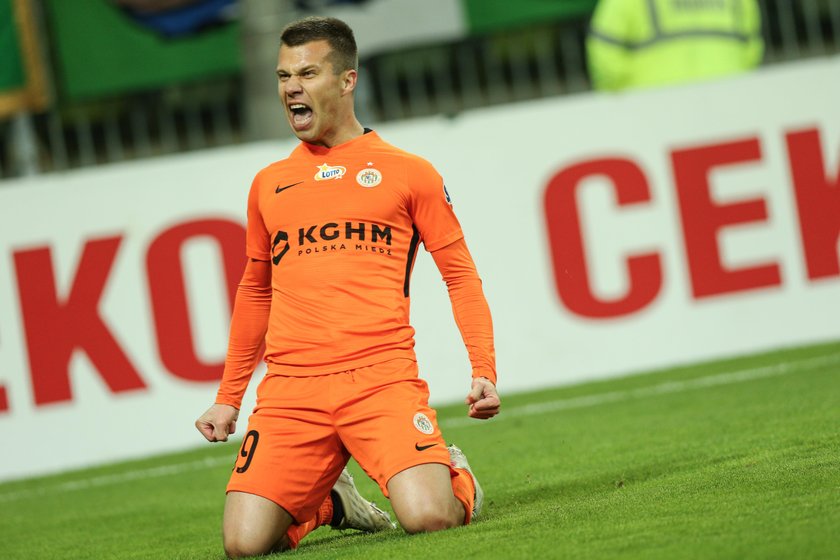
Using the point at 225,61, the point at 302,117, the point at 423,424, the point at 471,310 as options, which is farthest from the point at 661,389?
the point at 225,61

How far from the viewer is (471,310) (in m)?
4.62

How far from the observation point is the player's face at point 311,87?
4.61 metres

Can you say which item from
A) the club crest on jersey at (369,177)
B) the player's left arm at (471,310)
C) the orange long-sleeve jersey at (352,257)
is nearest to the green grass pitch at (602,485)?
the player's left arm at (471,310)

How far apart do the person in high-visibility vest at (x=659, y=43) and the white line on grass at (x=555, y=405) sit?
1.82 meters

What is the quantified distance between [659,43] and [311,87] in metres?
4.55

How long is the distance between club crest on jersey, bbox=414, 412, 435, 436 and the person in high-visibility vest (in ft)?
14.8

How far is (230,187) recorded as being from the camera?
26.5 feet

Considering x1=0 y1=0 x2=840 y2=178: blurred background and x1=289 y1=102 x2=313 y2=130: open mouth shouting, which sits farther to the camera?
x1=0 y1=0 x2=840 y2=178: blurred background

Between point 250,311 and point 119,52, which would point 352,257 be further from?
point 119,52

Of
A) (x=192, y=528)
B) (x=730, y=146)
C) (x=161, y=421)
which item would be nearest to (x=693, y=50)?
(x=730, y=146)

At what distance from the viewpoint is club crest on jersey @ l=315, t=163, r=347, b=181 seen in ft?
15.4

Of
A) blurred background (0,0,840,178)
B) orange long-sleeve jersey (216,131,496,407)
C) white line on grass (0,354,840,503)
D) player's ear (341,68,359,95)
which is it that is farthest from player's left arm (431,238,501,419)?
blurred background (0,0,840,178)

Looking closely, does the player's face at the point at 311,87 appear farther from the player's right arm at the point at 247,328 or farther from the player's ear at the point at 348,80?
the player's right arm at the point at 247,328

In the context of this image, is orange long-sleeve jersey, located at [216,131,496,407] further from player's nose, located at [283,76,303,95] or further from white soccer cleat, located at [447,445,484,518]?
white soccer cleat, located at [447,445,484,518]
